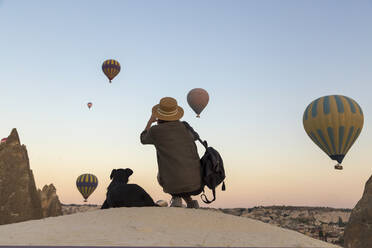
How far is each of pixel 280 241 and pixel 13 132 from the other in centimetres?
2630

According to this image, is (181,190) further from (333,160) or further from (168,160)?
(333,160)

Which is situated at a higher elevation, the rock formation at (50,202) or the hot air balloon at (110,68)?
the hot air balloon at (110,68)

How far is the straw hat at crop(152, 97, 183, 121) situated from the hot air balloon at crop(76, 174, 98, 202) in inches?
1578

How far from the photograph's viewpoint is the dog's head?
26.2 feet

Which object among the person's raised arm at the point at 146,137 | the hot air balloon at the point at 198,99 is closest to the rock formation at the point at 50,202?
the hot air balloon at the point at 198,99

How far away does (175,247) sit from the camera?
3.90 m

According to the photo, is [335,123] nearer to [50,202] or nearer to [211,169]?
[211,169]

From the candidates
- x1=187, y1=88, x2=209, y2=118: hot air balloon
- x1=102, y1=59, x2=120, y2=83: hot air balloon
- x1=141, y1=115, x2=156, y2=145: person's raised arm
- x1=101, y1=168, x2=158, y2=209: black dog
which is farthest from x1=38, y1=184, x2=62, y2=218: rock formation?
x1=141, y1=115, x2=156, y2=145: person's raised arm

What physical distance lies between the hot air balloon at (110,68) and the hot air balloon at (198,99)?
10791 mm

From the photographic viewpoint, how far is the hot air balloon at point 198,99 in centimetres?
3341

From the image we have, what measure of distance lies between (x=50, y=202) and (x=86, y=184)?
8.78m

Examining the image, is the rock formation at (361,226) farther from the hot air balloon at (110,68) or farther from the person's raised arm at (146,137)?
the hot air balloon at (110,68)

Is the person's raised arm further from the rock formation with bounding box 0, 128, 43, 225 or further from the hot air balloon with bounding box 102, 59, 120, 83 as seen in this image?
the hot air balloon with bounding box 102, 59, 120, 83

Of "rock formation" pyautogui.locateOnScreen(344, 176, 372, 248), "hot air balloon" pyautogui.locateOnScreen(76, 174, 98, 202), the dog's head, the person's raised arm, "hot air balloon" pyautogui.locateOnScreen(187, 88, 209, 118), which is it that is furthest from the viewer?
"hot air balloon" pyautogui.locateOnScreen(76, 174, 98, 202)
